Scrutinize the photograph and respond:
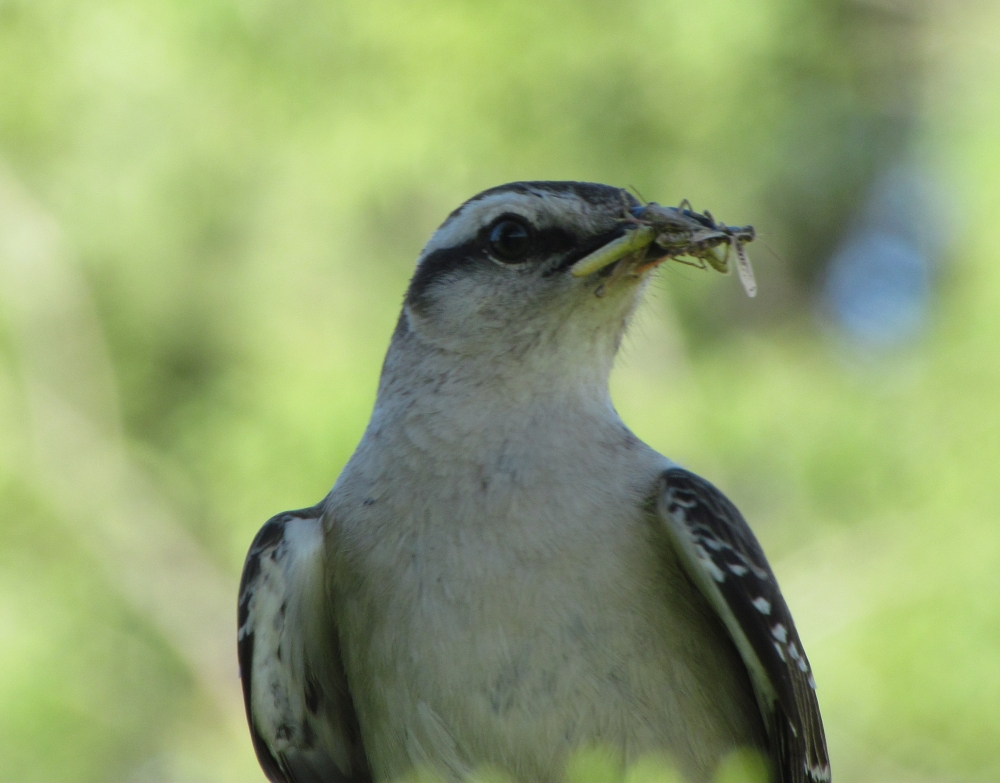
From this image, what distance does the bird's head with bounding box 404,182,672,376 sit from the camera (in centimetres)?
367

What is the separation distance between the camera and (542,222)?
12.2 ft

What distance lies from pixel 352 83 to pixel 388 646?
603cm

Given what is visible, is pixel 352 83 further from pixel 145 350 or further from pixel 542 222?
pixel 542 222

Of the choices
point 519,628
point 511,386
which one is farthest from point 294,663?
point 511,386

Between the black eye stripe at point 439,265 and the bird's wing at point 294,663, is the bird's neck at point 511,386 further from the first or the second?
the bird's wing at point 294,663

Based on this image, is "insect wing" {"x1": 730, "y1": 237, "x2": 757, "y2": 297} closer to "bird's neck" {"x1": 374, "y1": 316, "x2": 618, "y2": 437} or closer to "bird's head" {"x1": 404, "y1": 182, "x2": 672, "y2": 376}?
"bird's head" {"x1": 404, "y1": 182, "x2": 672, "y2": 376}

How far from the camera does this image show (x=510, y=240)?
382cm

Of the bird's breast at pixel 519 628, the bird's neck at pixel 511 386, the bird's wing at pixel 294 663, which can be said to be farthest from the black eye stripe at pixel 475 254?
the bird's wing at pixel 294 663

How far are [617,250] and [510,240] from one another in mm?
427

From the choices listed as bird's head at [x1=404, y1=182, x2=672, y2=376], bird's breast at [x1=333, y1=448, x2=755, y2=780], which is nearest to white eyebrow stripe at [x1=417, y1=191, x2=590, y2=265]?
bird's head at [x1=404, y1=182, x2=672, y2=376]

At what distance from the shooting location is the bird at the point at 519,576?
3.29 meters

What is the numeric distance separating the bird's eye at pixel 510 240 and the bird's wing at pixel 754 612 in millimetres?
902

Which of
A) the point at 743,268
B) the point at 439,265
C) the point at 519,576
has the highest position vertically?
the point at 439,265

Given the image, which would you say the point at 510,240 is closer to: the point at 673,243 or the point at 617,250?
the point at 617,250
